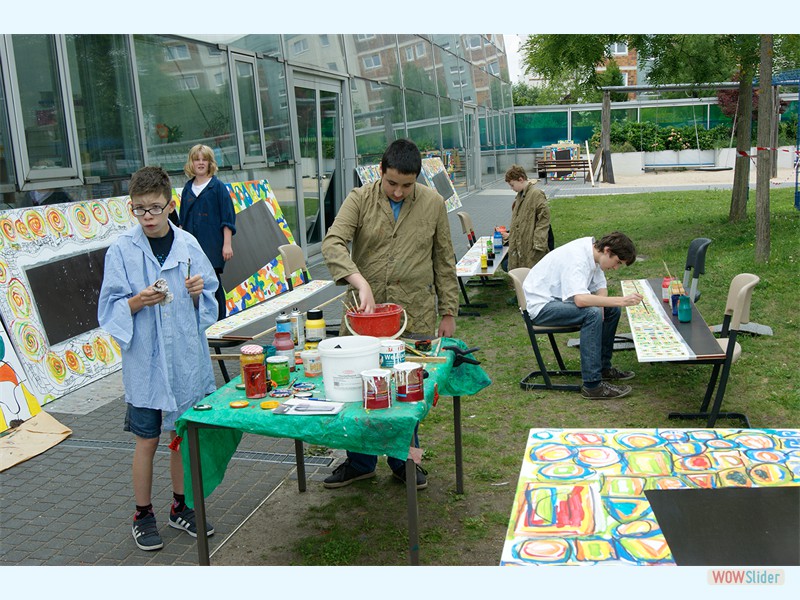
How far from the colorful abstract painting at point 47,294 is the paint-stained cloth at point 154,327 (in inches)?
108

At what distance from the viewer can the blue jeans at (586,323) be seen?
6438 millimetres

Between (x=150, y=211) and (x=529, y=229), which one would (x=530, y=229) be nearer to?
(x=529, y=229)

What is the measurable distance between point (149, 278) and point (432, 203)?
1.66m

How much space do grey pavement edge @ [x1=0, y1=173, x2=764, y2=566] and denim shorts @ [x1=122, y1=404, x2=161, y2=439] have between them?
2.09 feet

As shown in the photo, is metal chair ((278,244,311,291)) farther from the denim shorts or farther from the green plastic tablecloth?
the green plastic tablecloth

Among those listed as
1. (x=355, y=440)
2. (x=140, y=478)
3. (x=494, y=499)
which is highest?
(x=355, y=440)

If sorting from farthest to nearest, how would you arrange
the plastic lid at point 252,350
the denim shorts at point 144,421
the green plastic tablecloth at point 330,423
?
1. the denim shorts at point 144,421
2. the plastic lid at point 252,350
3. the green plastic tablecloth at point 330,423

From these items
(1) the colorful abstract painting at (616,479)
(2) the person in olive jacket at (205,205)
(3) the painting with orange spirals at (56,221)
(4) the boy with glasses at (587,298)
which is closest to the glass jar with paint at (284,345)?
(1) the colorful abstract painting at (616,479)

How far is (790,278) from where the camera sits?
9.98 metres

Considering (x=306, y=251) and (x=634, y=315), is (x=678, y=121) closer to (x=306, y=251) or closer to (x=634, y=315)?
(x=306, y=251)

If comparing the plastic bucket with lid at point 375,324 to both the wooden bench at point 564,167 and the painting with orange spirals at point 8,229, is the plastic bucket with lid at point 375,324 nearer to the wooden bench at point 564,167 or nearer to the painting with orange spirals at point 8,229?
the painting with orange spirals at point 8,229

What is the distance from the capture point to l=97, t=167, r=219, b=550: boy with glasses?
12.7ft

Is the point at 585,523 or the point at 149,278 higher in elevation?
the point at 149,278

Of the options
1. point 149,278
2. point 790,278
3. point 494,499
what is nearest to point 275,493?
point 494,499
